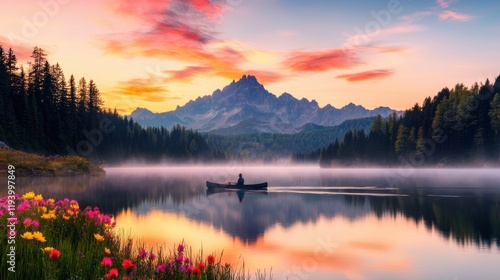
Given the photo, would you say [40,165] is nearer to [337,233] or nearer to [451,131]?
[337,233]

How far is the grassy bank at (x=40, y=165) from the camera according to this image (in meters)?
66.0

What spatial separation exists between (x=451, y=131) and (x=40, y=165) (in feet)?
440

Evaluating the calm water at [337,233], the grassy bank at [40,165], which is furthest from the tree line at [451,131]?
the grassy bank at [40,165]

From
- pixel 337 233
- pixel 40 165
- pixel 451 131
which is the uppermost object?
pixel 451 131

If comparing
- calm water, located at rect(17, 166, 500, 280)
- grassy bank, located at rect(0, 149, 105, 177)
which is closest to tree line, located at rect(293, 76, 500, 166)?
calm water, located at rect(17, 166, 500, 280)

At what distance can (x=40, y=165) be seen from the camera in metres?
72.2

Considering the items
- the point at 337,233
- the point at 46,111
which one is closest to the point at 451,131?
the point at 46,111

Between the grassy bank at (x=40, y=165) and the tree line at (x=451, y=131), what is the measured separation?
390 feet

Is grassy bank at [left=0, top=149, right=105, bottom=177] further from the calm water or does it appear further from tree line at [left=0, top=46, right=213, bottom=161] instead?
the calm water

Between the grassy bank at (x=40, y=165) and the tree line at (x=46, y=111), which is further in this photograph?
the tree line at (x=46, y=111)

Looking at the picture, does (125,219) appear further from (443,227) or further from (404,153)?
(404,153)

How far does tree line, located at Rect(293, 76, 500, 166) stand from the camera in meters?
142

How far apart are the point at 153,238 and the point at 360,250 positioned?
446 inches

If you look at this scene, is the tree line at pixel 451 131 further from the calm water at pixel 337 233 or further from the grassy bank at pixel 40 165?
the grassy bank at pixel 40 165
